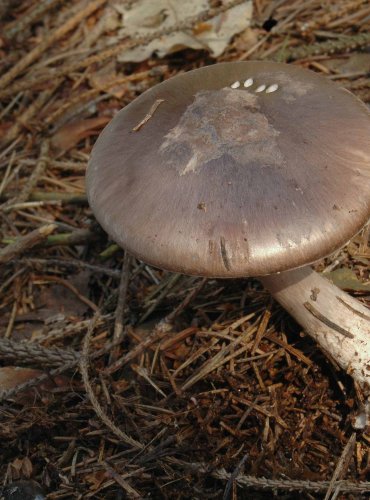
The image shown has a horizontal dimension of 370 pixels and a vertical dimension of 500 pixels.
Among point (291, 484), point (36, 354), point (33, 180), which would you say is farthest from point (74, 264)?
point (291, 484)

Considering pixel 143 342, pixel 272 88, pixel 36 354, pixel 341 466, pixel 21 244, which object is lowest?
pixel 341 466

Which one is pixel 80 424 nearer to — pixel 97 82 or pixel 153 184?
pixel 153 184

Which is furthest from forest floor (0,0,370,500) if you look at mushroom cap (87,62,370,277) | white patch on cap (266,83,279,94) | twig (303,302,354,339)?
white patch on cap (266,83,279,94)

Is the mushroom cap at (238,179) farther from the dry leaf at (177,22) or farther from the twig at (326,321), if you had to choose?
the dry leaf at (177,22)

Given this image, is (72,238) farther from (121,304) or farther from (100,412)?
(100,412)

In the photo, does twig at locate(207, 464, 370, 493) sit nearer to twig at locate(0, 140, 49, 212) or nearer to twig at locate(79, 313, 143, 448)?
twig at locate(79, 313, 143, 448)

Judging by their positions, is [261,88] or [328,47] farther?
[328,47]

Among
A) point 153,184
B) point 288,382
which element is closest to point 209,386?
point 288,382

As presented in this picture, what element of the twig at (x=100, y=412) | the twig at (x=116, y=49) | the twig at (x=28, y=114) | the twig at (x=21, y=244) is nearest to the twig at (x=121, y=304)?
the twig at (x=100, y=412)

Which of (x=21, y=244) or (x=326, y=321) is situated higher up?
(x=21, y=244)
